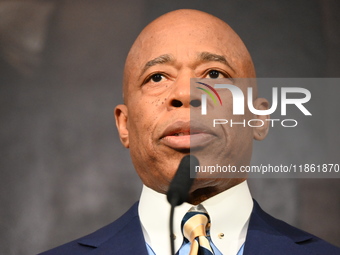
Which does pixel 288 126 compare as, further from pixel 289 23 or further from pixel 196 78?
pixel 196 78

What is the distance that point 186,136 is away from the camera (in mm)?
1678

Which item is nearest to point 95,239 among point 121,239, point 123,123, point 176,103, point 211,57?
point 121,239

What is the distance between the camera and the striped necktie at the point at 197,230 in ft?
5.35

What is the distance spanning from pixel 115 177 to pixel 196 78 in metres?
0.67

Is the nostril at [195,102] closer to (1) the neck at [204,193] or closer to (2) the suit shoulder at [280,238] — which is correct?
(1) the neck at [204,193]

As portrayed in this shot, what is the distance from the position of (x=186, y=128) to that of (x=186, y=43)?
0.23 meters

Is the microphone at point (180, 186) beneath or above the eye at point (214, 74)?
beneath

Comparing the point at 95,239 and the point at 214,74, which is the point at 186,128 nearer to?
the point at 214,74

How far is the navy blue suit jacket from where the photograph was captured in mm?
1736

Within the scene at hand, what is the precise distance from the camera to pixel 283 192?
2.26 m

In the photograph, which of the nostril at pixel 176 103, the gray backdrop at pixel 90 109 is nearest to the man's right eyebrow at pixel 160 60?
the nostril at pixel 176 103

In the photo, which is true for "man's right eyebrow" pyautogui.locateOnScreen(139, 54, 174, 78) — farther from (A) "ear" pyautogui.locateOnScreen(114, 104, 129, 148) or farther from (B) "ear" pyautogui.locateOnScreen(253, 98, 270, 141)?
(B) "ear" pyautogui.locateOnScreen(253, 98, 270, 141)

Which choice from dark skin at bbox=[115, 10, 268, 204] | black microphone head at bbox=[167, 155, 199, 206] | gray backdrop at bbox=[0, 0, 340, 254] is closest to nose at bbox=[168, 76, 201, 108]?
dark skin at bbox=[115, 10, 268, 204]

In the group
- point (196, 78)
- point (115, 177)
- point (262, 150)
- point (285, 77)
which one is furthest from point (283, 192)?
point (196, 78)
